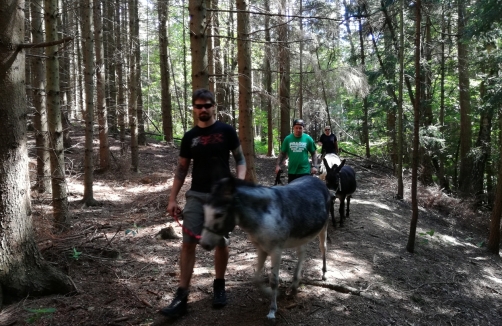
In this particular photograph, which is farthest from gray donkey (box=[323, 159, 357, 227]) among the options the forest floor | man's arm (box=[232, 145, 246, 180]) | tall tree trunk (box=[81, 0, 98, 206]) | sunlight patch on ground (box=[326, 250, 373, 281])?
tall tree trunk (box=[81, 0, 98, 206])

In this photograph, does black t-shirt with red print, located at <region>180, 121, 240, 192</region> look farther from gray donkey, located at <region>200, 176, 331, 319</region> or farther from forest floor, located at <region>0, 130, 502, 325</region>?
forest floor, located at <region>0, 130, 502, 325</region>

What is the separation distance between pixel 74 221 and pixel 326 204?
5.73 m

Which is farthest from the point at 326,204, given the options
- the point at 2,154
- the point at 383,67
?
the point at 383,67

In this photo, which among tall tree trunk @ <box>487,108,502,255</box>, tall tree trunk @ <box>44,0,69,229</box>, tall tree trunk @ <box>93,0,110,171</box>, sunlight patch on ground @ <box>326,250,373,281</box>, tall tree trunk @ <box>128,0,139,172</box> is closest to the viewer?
sunlight patch on ground @ <box>326,250,373,281</box>

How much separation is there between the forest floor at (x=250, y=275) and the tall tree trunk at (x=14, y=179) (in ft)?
0.80

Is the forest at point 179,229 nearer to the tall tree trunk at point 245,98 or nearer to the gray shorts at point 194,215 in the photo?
the tall tree trunk at point 245,98

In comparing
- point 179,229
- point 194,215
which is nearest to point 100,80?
point 179,229

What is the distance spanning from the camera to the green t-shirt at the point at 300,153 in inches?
287

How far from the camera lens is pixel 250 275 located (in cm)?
532

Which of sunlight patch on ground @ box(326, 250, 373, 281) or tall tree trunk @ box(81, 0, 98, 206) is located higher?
tall tree trunk @ box(81, 0, 98, 206)

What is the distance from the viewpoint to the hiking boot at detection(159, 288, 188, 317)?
3.87 metres

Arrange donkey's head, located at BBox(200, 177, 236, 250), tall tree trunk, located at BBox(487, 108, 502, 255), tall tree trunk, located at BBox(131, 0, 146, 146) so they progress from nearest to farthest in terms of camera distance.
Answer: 1. donkey's head, located at BBox(200, 177, 236, 250)
2. tall tree trunk, located at BBox(487, 108, 502, 255)
3. tall tree trunk, located at BBox(131, 0, 146, 146)

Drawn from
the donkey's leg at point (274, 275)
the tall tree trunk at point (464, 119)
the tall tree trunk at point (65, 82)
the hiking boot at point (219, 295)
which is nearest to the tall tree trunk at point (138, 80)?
the tall tree trunk at point (65, 82)

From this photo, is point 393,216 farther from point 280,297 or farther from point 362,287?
point 280,297
